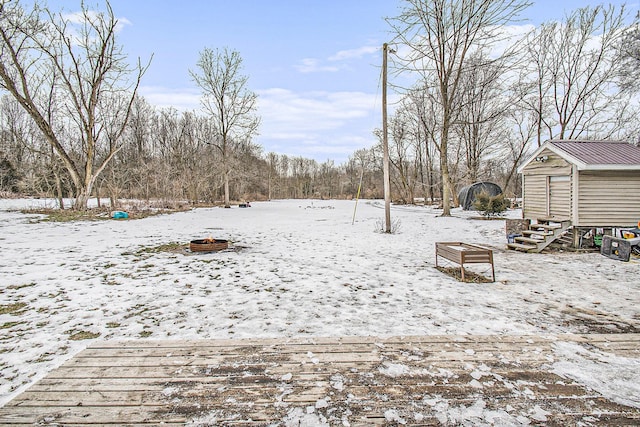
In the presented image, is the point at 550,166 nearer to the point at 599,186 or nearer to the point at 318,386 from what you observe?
the point at 599,186

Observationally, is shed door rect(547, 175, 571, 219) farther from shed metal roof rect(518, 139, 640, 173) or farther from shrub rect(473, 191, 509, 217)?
shrub rect(473, 191, 509, 217)

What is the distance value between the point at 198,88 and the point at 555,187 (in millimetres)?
26821

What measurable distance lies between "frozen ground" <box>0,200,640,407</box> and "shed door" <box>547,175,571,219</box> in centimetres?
163

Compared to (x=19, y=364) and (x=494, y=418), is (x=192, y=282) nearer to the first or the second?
(x=19, y=364)

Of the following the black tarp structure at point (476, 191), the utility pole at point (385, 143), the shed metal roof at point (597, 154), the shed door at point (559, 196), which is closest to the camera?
the shed metal roof at point (597, 154)

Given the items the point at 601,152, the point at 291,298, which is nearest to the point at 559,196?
the point at 601,152

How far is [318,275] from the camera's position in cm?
596

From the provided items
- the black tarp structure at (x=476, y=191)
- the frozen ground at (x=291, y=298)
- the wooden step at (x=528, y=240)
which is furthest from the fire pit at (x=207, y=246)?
the black tarp structure at (x=476, y=191)

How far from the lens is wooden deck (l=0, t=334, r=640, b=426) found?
2.02m

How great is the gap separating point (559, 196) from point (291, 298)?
9388 mm

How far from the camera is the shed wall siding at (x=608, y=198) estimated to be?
8.65m

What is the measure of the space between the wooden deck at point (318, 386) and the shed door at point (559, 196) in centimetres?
746

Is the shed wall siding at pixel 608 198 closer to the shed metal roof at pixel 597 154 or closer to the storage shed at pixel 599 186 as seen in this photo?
the storage shed at pixel 599 186

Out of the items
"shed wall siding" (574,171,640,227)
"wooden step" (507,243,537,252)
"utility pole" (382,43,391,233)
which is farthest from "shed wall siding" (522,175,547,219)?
"utility pole" (382,43,391,233)
